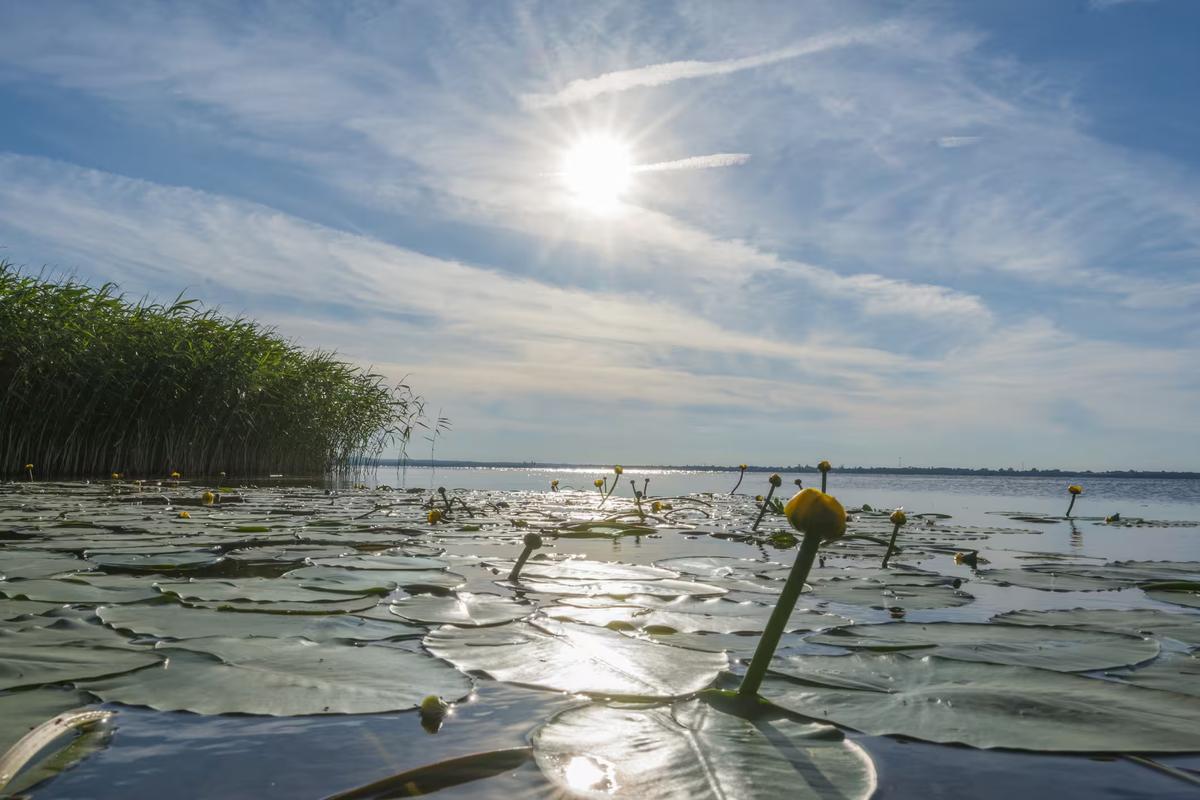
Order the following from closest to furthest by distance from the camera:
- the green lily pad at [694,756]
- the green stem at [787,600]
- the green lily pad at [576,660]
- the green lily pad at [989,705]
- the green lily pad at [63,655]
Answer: the green lily pad at [694,756]
the green stem at [787,600]
the green lily pad at [989,705]
the green lily pad at [63,655]
the green lily pad at [576,660]

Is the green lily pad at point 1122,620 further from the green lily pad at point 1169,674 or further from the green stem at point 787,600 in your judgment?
the green stem at point 787,600

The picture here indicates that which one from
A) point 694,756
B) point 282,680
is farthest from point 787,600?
point 282,680

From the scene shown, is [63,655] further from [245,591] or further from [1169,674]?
[1169,674]

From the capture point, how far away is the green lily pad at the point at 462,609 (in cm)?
265

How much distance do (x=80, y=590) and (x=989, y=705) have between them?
3.09 m

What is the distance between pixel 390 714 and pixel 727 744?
76cm

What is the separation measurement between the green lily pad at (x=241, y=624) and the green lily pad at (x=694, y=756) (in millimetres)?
1071

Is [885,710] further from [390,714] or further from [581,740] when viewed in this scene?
[390,714]

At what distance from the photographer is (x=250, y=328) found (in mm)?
15492

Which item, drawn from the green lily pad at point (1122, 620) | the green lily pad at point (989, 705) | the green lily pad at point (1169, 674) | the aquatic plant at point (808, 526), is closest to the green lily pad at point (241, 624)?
the green lily pad at point (989, 705)

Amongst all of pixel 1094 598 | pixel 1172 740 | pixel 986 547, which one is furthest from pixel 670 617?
pixel 986 547

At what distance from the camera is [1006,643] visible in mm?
2527

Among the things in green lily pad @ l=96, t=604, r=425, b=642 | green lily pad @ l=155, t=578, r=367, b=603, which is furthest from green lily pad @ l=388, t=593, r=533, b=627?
green lily pad @ l=155, t=578, r=367, b=603

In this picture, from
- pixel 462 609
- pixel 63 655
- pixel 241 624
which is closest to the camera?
pixel 63 655
